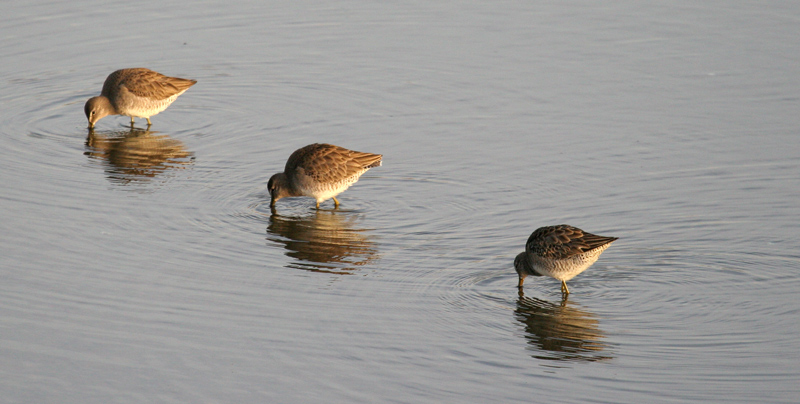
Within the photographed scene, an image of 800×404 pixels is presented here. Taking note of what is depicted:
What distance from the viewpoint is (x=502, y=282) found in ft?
31.7

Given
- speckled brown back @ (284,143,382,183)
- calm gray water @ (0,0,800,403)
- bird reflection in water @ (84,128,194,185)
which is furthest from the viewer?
bird reflection in water @ (84,128,194,185)

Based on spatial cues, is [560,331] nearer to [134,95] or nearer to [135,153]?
[135,153]

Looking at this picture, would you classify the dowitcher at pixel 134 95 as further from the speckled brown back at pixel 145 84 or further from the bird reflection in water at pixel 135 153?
the bird reflection in water at pixel 135 153

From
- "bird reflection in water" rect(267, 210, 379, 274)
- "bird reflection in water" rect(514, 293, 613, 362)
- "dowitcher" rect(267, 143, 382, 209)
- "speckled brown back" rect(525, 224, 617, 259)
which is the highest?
"speckled brown back" rect(525, 224, 617, 259)

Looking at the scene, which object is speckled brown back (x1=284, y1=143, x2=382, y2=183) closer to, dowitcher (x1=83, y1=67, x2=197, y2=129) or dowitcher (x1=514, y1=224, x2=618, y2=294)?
dowitcher (x1=514, y1=224, x2=618, y2=294)

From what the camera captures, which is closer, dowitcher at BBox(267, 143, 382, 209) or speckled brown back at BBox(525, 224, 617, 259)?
speckled brown back at BBox(525, 224, 617, 259)

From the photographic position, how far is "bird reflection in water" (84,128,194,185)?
42.0 ft

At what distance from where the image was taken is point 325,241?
10766 millimetres

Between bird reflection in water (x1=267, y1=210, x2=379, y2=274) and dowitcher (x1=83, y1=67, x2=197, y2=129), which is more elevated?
dowitcher (x1=83, y1=67, x2=197, y2=129)

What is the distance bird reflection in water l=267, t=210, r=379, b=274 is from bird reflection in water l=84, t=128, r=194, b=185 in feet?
6.88

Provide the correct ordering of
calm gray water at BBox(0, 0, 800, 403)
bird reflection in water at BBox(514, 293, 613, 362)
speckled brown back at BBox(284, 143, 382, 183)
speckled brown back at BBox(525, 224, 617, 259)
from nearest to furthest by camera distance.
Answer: calm gray water at BBox(0, 0, 800, 403) → bird reflection in water at BBox(514, 293, 613, 362) → speckled brown back at BBox(525, 224, 617, 259) → speckled brown back at BBox(284, 143, 382, 183)

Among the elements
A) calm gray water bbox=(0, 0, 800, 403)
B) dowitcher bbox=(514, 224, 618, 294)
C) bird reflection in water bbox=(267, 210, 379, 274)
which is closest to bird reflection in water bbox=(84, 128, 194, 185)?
calm gray water bbox=(0, 0, 800, 403)

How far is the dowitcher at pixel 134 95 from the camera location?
14.7 m

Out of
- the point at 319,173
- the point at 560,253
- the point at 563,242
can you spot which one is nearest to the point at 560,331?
the point at 560,253
